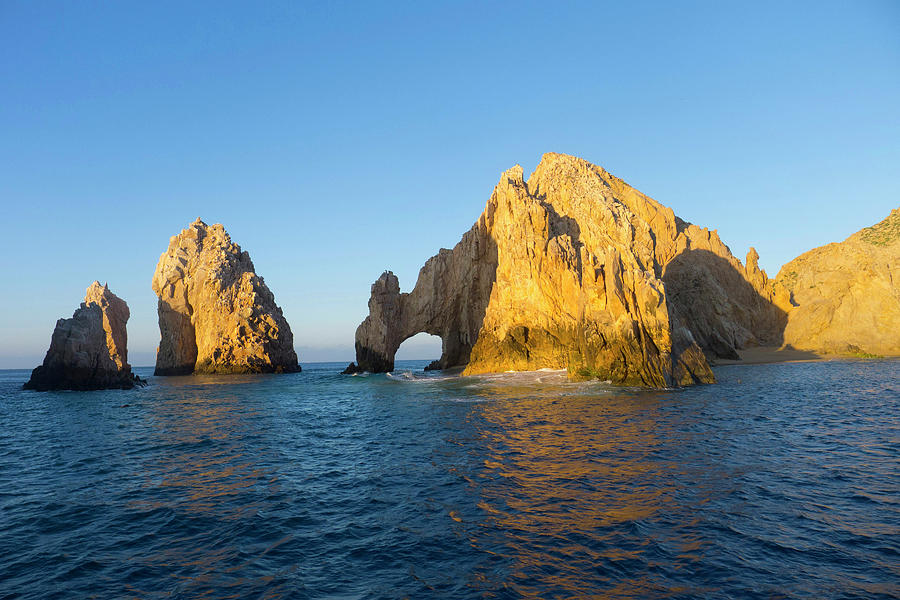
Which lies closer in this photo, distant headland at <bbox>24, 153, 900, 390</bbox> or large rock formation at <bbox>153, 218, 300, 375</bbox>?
distant headland at <bbox>24, 153, 900, 390</bbox>

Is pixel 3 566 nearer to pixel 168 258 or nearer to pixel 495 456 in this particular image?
pixel 495 456

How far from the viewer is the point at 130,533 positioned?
35.2ft

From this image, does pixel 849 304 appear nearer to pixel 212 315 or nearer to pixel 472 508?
pixel 472 508

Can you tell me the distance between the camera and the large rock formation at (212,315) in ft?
255

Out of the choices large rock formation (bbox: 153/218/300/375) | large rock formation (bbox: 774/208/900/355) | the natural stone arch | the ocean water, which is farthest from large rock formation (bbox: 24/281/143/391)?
large rock formation (bbox: 774/208/900/355)

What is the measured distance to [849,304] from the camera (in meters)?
68.4

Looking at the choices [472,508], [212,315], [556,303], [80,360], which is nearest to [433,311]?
[556,303]

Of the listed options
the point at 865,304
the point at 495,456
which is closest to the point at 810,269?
the point at 865,304

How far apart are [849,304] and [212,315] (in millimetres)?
99472

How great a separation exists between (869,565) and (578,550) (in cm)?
488

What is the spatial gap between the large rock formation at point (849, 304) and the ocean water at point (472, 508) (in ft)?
185

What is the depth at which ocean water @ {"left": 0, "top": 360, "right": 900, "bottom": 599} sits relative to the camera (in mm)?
8094

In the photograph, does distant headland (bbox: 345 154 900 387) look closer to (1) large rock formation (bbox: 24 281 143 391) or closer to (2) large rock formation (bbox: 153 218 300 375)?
(2) large rock formation (bbox: 153 218 300 375)

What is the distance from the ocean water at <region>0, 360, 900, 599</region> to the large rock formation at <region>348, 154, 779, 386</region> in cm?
Result: 1458
